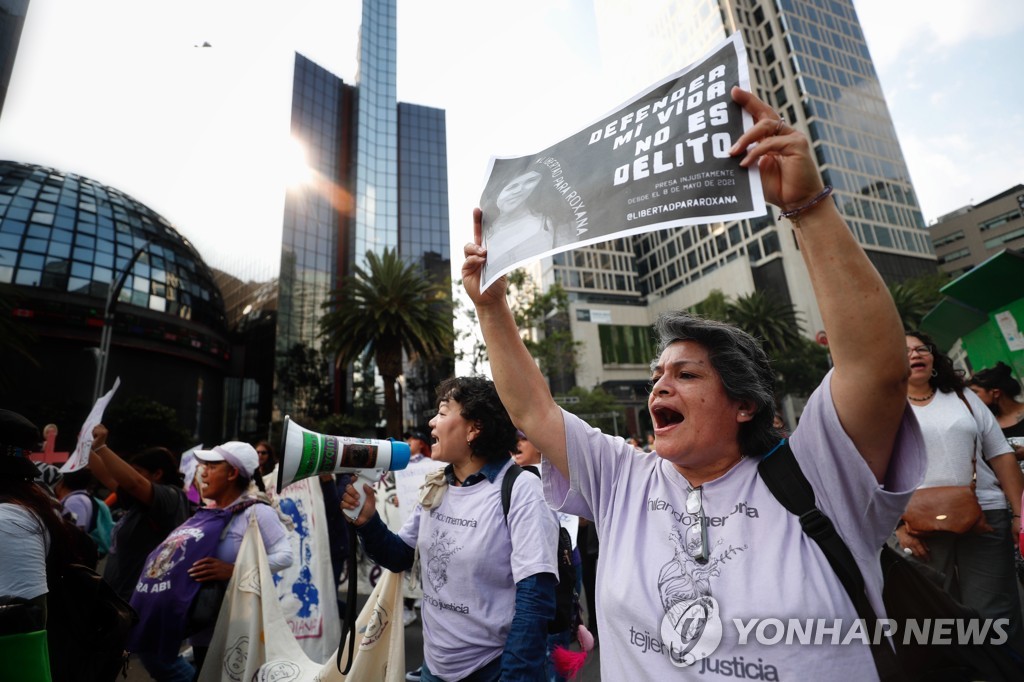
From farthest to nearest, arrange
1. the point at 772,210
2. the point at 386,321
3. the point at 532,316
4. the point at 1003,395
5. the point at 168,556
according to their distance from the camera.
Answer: the point at 772,210 < the point at 532,316 < the point at 386,321 < the point at 1003,395 < the point at 168,556

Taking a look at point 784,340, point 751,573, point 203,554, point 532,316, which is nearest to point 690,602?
point 751,573

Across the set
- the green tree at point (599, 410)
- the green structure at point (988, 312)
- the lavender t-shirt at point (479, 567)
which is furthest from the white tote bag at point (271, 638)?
the green tree at point (599, 410)

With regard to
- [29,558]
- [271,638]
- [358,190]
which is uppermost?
[358,190]

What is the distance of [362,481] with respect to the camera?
8.95 feet

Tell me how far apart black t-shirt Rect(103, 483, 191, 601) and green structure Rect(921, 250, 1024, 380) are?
27.7 ft

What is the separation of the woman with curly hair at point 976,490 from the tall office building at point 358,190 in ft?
149

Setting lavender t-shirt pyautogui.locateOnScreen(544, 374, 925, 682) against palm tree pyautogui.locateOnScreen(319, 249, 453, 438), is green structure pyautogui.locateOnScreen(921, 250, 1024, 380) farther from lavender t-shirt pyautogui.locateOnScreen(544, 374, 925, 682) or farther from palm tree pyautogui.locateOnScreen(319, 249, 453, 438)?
palm tree pyautogui.locateOnScreen(319, 249, 453, 438)

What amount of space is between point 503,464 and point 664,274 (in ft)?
260

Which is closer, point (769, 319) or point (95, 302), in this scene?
point (95, 302)

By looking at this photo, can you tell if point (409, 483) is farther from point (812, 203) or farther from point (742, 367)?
point (812, 203)

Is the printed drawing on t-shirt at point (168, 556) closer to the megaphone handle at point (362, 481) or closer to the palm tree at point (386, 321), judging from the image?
the megaphone handle at point (362, 481)

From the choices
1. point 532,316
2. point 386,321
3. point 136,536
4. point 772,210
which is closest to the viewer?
point 136,536

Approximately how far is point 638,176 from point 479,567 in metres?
1.95

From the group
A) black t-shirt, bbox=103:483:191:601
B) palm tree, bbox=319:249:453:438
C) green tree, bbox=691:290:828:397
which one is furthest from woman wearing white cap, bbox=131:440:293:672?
green tree, bbox=691:290:828:397
